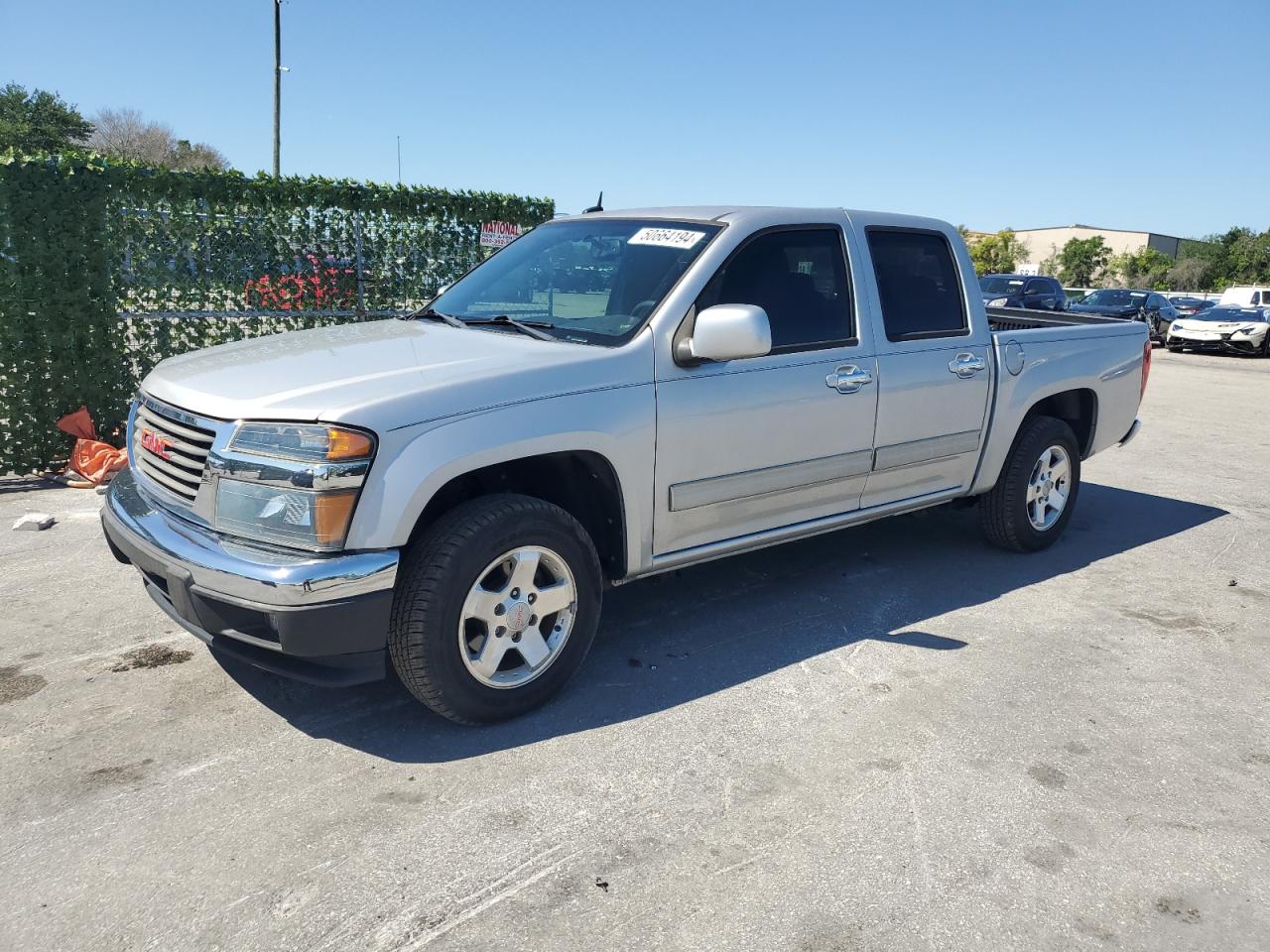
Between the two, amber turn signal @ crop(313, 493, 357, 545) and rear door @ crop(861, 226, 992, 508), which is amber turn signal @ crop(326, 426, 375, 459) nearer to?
amber turn signal @ crop(313, 493, 357, 545)

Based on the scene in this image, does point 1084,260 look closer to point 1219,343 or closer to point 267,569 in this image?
point 1219,343

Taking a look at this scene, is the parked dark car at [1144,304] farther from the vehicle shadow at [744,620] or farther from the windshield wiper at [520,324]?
the windshield wiper at [520,324]

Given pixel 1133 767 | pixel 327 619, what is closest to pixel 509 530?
→ pixel 327 619

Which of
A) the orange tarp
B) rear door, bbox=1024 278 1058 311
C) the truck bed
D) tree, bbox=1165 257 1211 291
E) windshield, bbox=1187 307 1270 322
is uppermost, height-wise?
tree, bbox=1165 257 1211 291

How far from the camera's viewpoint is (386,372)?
3.34 metres

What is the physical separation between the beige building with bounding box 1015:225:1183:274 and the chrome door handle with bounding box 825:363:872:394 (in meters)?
104

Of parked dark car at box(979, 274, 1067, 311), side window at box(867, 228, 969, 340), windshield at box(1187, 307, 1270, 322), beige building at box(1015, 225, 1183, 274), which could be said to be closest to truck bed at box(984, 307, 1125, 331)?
side window at box(867, 228, 969, 340)

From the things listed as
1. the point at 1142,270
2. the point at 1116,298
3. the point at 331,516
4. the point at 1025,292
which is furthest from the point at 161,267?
the point at 1142,270

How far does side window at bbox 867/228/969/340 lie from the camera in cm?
467

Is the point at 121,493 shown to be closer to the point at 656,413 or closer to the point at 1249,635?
the point at 656,413

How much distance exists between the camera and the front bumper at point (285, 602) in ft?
9.78

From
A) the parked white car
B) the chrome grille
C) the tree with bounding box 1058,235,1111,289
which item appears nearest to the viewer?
the chrome grille

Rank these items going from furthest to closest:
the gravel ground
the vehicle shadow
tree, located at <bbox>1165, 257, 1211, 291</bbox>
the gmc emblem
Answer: tree, located at <bbox>1165, 257, 1211, 291</bbox>
the vehicle shadow
the gmc emblem
the gravel ground

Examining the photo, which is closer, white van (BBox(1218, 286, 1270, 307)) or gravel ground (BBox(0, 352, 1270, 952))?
gravel ground (BBox(0, 352, 1270, 952))
